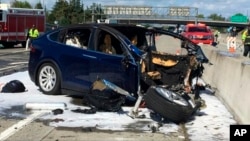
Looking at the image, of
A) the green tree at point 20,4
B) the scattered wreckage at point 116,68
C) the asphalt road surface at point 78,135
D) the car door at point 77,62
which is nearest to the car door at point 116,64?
the scattered wreckage at point 116,68

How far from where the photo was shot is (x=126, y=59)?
31.4ft

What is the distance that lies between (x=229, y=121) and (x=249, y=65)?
1.02 meters

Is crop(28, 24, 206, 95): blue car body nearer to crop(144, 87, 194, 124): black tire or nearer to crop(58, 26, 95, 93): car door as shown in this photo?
crop(58, 26, 95, 93): car door

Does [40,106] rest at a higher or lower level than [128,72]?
lower

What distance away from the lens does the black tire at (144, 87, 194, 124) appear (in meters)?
8.17

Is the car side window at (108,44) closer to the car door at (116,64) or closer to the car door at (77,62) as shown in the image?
the car door at (116,64)

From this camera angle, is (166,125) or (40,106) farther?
(40,106)

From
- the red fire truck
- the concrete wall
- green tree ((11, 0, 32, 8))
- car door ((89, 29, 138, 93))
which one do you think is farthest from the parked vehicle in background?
green tree ((11, 0, 32, 8))

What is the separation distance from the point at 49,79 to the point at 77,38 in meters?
1.07

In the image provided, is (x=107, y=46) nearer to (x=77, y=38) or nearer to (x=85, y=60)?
(x=85, y=60)

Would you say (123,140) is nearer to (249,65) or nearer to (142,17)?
(249,65)

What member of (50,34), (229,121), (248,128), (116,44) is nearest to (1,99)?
(50,34)

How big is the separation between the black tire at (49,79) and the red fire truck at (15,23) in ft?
84.3

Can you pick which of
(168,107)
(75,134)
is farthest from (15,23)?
(75,134)
